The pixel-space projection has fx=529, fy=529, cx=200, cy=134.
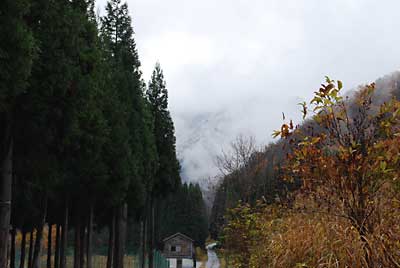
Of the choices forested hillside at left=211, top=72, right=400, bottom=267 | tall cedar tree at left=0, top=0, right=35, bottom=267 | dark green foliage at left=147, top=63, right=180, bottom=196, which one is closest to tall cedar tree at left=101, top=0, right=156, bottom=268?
dark green foliage at left=147, top=63, right=180, bottom=196

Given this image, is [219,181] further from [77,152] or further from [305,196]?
[305,196]

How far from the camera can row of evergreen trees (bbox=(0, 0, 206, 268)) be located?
866 cm

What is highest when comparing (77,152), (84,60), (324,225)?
(84,60)

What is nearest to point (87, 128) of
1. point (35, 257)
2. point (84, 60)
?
point (84, 60)

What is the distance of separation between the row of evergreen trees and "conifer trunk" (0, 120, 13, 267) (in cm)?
2

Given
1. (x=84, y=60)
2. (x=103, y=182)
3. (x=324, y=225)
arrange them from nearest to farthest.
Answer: (x=324, y=225) → (x=84, y=60) → (x=103, y=182)

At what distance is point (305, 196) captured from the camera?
5816 millimetres

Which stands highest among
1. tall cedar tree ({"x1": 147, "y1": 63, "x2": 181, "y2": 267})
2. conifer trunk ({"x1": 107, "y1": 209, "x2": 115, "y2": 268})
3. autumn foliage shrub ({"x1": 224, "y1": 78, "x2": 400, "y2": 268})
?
tall cedar tree ({"x1": 147, "y1": 63, "x2": 181, "y2": 267})

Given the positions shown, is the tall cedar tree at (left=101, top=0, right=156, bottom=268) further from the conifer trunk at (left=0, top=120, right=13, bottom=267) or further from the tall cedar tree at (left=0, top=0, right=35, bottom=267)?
the tall cedar tree at (left=0, top=0, right=35, bottom=267)

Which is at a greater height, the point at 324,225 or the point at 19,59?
the point at 19,59

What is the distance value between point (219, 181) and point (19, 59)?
18940 millimetres

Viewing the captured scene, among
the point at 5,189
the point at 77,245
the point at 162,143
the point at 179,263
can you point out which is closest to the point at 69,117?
the point at 5,189

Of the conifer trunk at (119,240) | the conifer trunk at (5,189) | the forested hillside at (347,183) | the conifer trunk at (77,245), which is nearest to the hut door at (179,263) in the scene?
the conifer trunk at (77,245)

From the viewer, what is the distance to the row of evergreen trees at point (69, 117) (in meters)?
8.66
